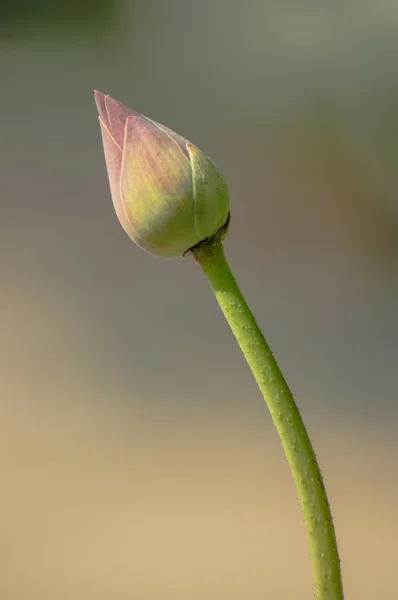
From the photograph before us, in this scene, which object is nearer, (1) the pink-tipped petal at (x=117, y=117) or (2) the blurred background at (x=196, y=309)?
(1) the pink-tipped petal at (x=117, y=117)

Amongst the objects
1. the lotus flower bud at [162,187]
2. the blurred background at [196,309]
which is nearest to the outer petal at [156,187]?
the lotus flower bud at [162,187]

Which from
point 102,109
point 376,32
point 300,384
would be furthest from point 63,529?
point 376,32

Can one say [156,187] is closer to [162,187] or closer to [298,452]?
[162,187]

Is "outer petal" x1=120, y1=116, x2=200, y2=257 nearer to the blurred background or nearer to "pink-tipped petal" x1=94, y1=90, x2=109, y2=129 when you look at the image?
"pink-tipped petal" x1=94, y1=90, x2=109, y2=129

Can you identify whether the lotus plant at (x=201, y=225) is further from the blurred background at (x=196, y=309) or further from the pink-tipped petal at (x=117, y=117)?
the blurred background at (x=196, y=309)

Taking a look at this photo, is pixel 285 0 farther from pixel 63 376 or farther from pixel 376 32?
pixel 63 376

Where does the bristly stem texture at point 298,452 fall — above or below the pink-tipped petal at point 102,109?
below

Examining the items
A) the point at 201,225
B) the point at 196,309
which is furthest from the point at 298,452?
the point at 196,309

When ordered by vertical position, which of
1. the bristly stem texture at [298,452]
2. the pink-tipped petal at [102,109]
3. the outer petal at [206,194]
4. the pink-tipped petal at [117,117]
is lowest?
the bristly stem texture at [298,452]
